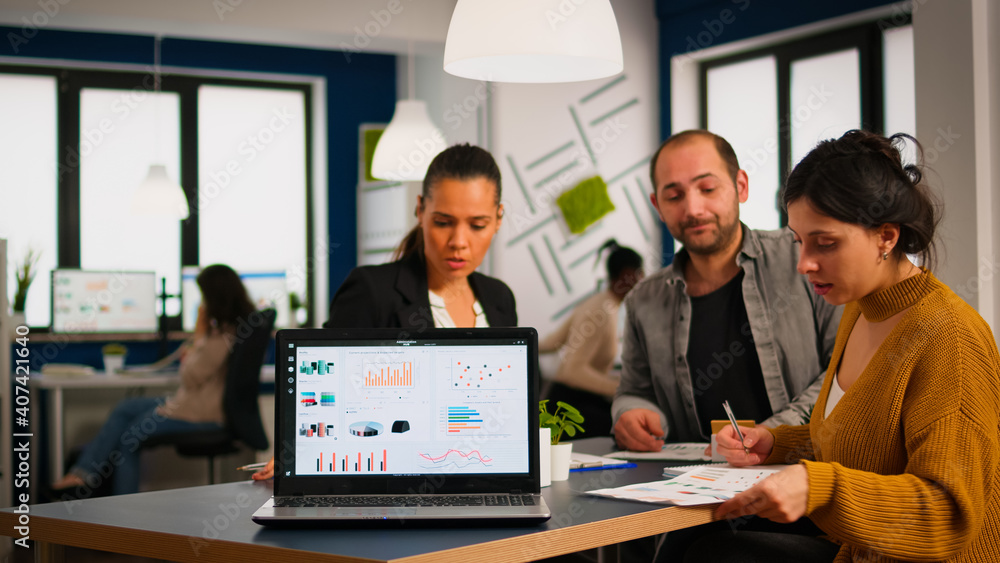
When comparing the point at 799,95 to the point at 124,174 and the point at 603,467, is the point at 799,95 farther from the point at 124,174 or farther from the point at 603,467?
the point at 124,174

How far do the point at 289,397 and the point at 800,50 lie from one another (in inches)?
156

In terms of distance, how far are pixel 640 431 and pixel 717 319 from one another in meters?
0.39

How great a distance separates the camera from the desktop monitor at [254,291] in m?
5.82

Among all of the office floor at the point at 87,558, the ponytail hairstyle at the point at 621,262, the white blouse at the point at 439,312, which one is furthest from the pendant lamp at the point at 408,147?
the office floor at the point at 87,558

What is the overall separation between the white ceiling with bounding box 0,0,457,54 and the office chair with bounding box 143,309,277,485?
1.47m

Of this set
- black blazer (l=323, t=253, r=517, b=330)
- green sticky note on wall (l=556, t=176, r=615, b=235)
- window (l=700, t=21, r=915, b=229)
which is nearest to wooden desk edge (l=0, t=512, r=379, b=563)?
black blazer (l=323, t=253, r=517, b=330)

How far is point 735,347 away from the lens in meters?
2.22

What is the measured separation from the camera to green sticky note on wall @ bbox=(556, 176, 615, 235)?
196 inches

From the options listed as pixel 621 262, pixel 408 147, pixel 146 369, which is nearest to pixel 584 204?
pixel 621 262

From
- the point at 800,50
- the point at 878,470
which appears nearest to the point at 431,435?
the point at 878,470

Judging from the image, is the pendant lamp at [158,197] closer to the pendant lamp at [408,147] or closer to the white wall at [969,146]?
the pendant lamp at [408,147]

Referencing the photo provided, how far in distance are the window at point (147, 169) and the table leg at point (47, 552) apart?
4.63 metres

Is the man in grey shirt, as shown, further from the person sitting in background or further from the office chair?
the office chair

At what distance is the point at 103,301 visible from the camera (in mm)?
5535
